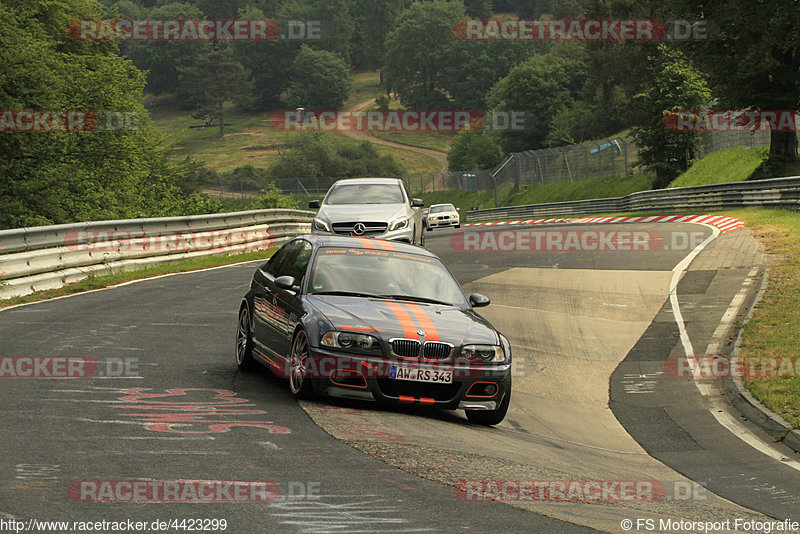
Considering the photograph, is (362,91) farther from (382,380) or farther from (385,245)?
(382,380)

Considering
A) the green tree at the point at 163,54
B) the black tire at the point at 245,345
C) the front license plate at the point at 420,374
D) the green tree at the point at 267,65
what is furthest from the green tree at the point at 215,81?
the front license plate at the point at 420,374

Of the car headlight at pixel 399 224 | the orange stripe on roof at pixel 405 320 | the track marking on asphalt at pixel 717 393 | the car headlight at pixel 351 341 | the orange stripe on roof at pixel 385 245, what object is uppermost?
the orange stripe on roof at pixel 385 245

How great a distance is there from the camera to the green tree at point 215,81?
16450 centimetres

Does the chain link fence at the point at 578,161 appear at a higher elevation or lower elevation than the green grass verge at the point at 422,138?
lower

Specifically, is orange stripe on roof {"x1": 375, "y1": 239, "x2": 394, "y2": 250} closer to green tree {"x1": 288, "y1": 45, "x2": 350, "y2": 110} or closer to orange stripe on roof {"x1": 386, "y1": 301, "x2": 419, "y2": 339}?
orange stripe on roof {"x1": 386, "y1": 301, "x2": 419, "y2": 339}

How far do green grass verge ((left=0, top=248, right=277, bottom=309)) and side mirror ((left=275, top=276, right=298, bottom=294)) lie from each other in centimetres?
730

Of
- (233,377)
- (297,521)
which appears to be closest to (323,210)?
(233,377)

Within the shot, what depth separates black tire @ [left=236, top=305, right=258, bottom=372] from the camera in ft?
34.8

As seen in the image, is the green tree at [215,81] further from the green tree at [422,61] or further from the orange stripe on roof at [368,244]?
the orange stripe on roof at [368,244]

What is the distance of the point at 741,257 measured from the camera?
21.1 meters

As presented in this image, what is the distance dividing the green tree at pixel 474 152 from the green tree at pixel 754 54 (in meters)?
75.8

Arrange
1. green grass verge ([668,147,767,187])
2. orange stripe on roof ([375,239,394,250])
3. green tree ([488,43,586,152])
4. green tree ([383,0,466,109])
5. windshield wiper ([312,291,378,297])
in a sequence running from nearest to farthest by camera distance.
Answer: windshield wiper ([312,291,378,297]), orange stripe on roof ([375,239,394,250]), green grass verge ([668,147,767,187]), green tree ([488,43,586,152]), green tree ([383,0,466,109])

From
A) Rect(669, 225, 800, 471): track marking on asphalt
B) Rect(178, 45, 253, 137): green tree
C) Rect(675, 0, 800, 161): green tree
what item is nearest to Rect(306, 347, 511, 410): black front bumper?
Rect(669, 225, 800, 471): track marking on asphalt

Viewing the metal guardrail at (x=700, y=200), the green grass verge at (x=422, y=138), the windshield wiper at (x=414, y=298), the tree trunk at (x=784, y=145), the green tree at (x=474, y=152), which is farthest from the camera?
the green grass verge at (x=422, y=138)
